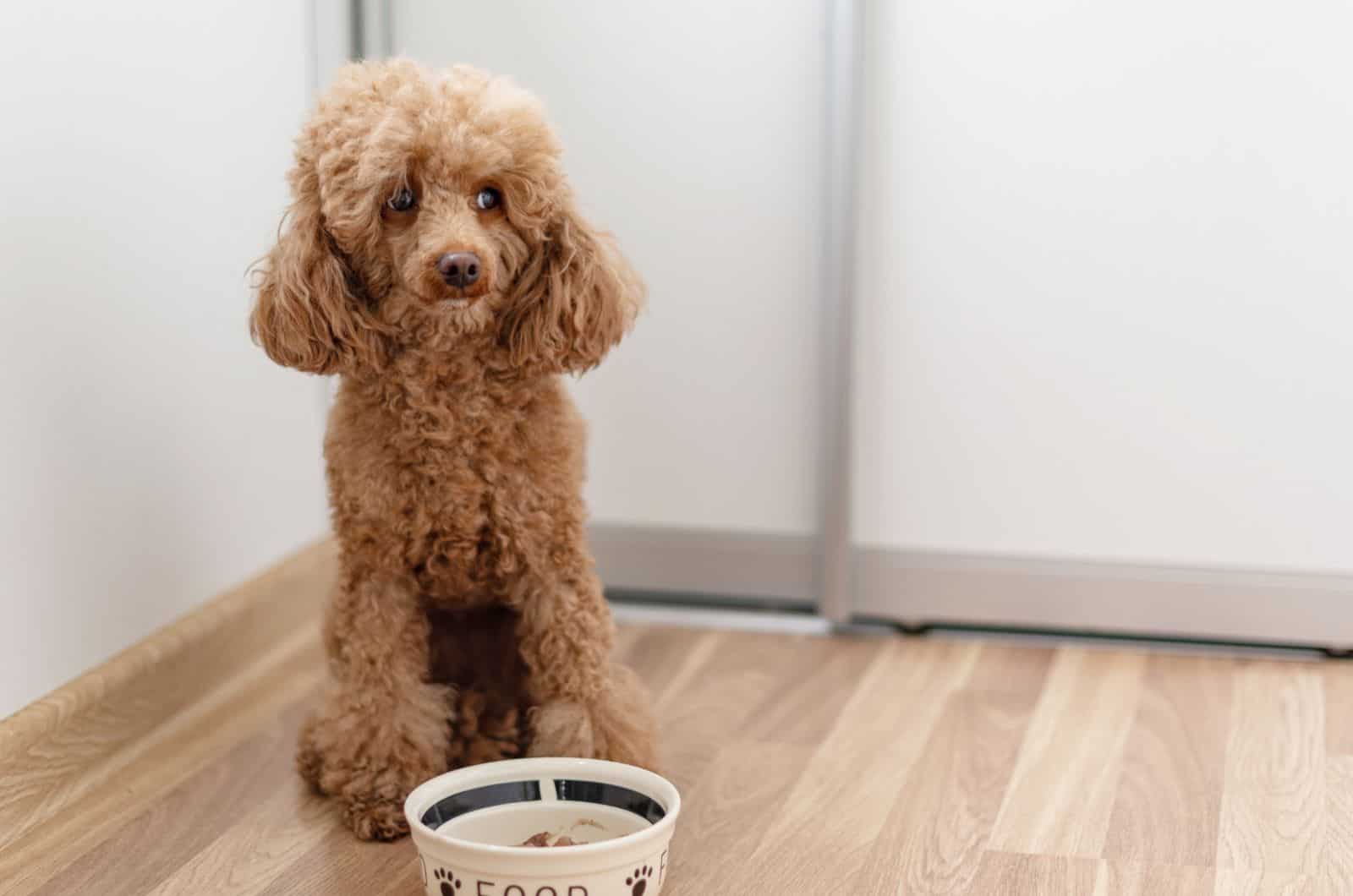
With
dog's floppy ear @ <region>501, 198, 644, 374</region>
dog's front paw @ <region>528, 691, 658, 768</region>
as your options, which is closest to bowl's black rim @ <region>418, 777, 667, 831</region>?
dog's front paw @ <region>528, 691, 658, 768</region>

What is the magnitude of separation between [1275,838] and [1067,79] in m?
1.02

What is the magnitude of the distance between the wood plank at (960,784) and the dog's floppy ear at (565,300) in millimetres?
613

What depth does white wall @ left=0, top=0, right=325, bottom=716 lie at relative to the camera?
5.53 ft

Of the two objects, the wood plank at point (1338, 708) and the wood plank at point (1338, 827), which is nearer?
the wood plank at point (1338, 827)

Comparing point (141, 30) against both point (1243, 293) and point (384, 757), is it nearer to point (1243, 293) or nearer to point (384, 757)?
point (384, 757)

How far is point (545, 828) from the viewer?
155 centimetres

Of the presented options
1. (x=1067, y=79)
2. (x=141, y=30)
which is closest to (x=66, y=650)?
(x=141, y=30)

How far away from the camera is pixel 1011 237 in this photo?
2152mm

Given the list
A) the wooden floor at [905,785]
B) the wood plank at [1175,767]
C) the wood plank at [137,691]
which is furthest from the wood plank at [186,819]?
the wood plank at [1175,767]

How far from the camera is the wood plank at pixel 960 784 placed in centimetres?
157

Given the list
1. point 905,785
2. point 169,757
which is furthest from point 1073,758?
point 169,757

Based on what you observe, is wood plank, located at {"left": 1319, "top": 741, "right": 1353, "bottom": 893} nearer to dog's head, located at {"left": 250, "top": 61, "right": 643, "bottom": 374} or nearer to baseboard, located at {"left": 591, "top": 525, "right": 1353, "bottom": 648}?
baseboard, located at {"left": 591, "top": 525, "right": 1353, "bottom": 648}

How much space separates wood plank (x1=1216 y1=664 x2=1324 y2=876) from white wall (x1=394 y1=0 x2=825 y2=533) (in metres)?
0.68

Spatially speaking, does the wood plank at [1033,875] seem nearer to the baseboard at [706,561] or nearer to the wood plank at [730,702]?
the wood plank at [730,702]
